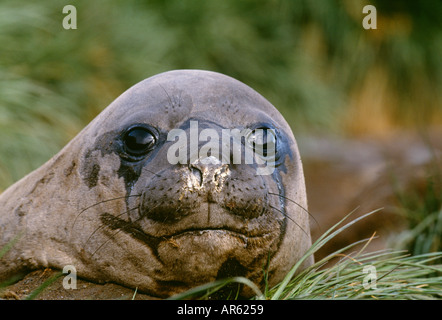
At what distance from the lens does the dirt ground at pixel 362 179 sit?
5.77 meters

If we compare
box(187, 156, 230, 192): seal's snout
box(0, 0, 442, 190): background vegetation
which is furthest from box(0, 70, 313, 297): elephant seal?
box(0, 0, 442, 190): background vegetation

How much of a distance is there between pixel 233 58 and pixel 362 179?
4.08 meters

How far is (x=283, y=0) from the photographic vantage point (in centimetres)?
1116

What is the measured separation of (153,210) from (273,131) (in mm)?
776

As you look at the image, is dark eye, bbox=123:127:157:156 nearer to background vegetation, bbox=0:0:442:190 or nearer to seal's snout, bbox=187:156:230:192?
seal's snout, bbox=187:156:230:192

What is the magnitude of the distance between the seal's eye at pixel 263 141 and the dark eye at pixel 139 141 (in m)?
0.47

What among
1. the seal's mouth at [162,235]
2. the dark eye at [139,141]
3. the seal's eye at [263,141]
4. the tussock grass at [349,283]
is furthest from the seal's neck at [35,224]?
the seal's eye at [263,141]

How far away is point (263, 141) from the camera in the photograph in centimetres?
294

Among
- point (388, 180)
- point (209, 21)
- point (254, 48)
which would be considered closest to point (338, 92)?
point (254, 48)

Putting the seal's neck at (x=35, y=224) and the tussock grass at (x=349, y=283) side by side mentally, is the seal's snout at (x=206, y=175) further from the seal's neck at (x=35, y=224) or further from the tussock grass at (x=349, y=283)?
the seal's neck at (x=35, y=224)

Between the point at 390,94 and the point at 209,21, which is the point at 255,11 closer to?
the point at 209,21

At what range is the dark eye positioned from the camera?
279cm

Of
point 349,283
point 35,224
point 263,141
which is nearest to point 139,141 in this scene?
point 263,141

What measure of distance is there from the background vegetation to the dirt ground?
82.5 inches
